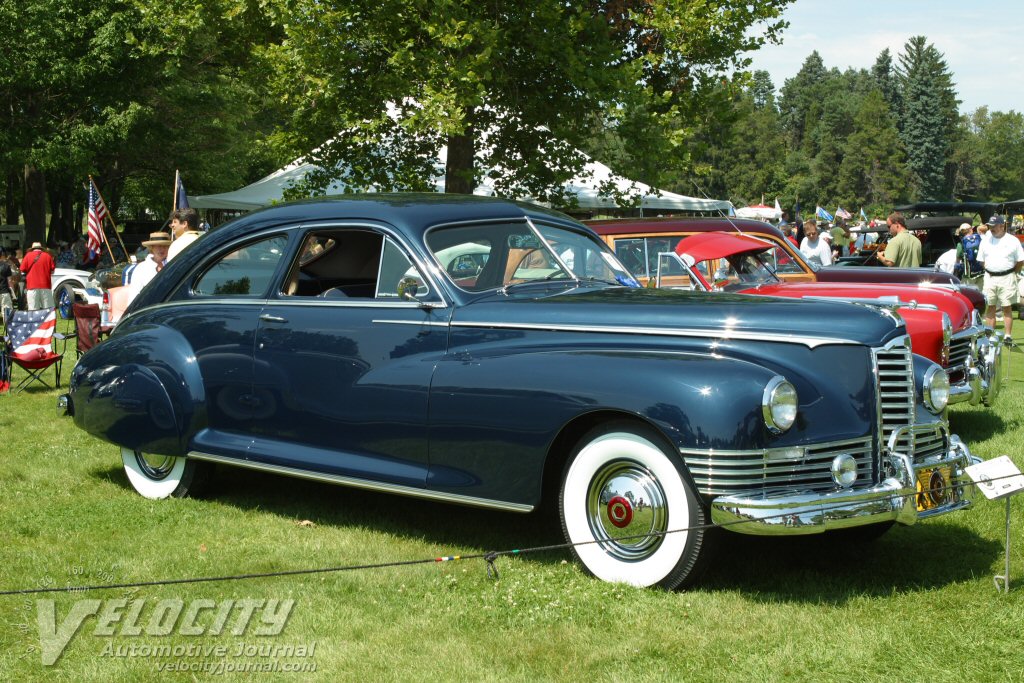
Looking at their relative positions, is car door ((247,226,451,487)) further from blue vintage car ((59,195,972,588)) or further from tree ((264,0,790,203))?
tree ((264,0,790,203))

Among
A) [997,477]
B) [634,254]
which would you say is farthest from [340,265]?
[634,254]

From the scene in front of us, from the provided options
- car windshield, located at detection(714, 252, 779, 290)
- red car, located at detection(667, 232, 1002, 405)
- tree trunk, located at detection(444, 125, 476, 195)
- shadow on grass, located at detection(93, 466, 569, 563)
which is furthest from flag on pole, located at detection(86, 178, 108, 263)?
shadow on grass, located at detection(93, 466, 569, 563)

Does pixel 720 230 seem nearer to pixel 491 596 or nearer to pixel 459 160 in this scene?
pixel 491 596

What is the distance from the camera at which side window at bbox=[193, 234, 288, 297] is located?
6574mm

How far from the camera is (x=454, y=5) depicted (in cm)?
1683

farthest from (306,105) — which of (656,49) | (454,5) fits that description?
(656,49)

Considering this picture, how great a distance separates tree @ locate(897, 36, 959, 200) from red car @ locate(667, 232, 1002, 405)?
118998mm

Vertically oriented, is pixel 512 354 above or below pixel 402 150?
below

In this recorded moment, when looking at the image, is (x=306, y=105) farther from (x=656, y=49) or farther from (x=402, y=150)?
(x=656, y=49)

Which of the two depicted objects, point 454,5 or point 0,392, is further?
point 454,5

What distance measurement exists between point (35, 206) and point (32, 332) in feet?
81.8

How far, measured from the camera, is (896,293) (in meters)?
10.1

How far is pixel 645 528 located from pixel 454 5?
13.3 meters

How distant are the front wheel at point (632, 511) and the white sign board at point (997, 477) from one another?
130cm
